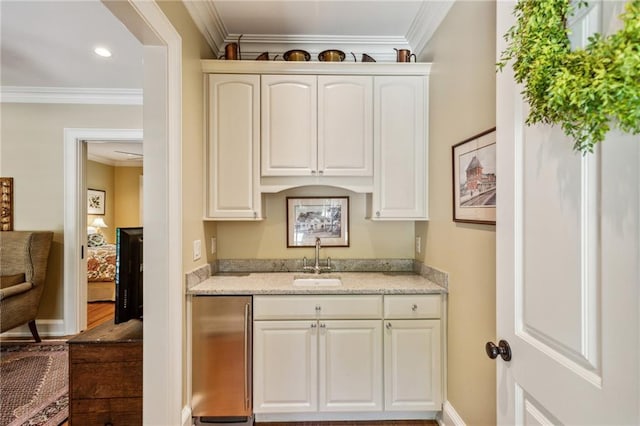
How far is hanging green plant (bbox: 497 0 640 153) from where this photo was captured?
22.1 inches

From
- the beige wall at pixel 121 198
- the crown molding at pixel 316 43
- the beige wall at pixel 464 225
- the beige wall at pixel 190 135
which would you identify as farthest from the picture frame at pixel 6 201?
the beige wall at pixel 464 225

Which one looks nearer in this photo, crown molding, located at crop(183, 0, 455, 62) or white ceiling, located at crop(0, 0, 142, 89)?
white ceiling, located at crop(0, 0, 142, 89)

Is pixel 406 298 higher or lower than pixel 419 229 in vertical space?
lower

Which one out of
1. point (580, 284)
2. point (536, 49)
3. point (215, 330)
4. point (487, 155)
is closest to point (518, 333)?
point (580, 284)

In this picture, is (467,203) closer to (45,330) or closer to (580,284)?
(580,284)

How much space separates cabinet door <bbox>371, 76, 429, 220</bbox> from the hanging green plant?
4.83ft

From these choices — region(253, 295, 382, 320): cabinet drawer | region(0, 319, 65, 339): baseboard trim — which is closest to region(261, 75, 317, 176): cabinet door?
region(253, 295, 382, 320): cabinet drawer

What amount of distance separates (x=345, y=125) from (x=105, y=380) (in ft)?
7.10

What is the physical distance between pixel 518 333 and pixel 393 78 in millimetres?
1909

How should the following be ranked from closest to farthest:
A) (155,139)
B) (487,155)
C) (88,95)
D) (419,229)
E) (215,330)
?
(487,155), (155,139), (215,330), (419,229), (88,95)

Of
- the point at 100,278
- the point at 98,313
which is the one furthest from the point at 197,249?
the point at 100,278

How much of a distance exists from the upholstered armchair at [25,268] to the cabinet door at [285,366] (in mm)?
2828

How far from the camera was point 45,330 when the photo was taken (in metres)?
3.60

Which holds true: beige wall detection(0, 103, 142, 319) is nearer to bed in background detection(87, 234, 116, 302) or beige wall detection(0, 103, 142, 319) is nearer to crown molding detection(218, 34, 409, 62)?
bed in background detection(87, 234, 116, 302)
